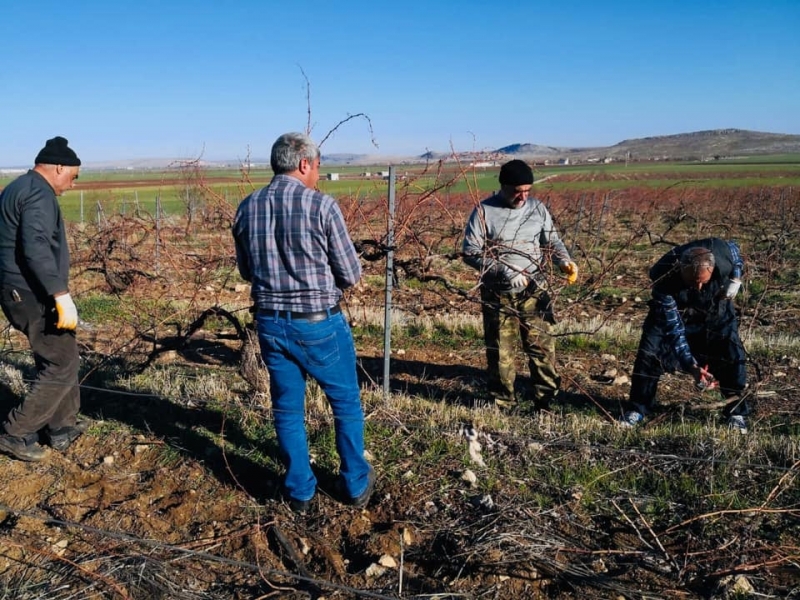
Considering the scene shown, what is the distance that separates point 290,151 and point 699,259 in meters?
2.80

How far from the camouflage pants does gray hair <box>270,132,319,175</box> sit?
6.48 ft

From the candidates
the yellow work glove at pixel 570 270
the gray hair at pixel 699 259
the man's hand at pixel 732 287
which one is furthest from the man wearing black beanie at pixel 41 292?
the man's hand at pixel 732 287

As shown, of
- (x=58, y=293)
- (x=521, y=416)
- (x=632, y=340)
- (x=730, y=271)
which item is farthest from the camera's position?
(x=632, y=340)

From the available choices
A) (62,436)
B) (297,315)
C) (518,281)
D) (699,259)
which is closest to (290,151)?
(297,315)

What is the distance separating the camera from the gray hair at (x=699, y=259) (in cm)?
409

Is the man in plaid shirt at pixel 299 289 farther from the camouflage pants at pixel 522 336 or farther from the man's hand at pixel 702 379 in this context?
the man's hand at pixel 702 379

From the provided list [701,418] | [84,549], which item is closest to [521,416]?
[701,418]

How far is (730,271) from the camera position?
4.36 m

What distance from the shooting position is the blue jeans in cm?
301

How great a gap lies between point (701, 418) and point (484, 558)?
2658 mm

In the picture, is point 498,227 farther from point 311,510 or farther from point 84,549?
point 84,549

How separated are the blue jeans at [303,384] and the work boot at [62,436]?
1837mm

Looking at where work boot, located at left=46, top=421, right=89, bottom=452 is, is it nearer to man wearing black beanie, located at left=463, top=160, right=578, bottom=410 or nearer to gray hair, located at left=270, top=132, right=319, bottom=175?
gray hair, located at left=270, top=132, right=319, bottom=175

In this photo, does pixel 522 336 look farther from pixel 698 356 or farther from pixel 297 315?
pixel 297 315
